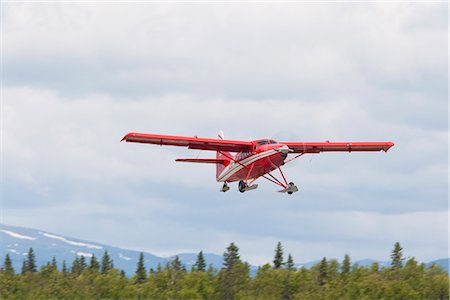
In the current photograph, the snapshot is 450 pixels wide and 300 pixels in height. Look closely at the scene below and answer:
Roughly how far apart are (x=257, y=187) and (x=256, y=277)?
127533 millimetres

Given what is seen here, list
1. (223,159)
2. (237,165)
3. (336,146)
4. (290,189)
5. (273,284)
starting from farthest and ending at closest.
A: (273,284) < (336,146) < (223,159) < (237,165) < (290,189)

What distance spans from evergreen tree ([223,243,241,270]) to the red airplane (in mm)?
118597

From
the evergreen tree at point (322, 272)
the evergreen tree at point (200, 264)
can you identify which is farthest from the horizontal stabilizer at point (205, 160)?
the evergreen tree at point (200, 264)

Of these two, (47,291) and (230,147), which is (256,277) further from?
(230,147)

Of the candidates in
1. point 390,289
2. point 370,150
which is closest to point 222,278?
point 390,289

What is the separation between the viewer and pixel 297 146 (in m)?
65.9

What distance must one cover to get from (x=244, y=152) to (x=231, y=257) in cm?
12633

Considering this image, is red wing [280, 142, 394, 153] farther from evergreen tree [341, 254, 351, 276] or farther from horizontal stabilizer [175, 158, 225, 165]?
evergreen tree [341, 254, 351, 276]

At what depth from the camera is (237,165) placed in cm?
6303

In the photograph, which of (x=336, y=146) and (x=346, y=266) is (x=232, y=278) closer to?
(x=346, y=266)

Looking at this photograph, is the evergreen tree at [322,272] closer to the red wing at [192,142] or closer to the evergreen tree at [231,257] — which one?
the evergreen tree at [231,257]

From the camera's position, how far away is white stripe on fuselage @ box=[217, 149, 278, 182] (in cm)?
6028

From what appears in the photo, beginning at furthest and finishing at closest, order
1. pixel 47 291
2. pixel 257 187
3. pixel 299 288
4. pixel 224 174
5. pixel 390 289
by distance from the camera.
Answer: pixel 47 291
pixel 299 288
pixel 390 289
pixel 224 174
pixel 257 187

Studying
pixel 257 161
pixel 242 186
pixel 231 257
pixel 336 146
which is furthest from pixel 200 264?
pixel 257 161
